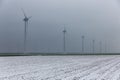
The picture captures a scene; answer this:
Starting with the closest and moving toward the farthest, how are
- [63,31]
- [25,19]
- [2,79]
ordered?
[2,79], [25,19], [63,31]

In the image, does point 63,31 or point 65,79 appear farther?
point 63,31

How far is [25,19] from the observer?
105438 millimetres

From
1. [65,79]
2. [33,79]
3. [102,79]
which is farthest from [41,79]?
[102,79]

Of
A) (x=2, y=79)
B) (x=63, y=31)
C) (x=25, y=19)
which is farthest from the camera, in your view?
(x=63, y=31)

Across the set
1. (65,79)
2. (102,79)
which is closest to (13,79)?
(65,79)

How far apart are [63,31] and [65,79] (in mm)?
123461

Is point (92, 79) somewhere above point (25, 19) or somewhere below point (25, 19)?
below

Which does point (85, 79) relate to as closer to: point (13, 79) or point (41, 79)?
point (41, 79)

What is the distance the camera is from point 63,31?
143 m

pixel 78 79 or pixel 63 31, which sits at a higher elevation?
pixel 63 31

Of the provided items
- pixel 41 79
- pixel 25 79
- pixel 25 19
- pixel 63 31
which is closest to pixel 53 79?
pixel 41 79

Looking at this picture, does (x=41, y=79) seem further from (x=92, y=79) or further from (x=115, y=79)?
(x=115, y=79)

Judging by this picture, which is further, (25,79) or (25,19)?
(25,19)

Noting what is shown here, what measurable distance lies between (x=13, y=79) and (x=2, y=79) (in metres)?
0.85
